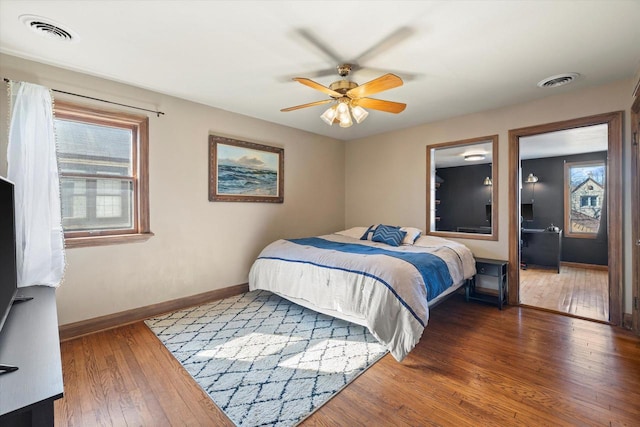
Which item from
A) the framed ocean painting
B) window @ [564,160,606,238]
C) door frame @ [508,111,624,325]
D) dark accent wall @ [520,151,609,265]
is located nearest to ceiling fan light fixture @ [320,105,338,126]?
the framed ocean painting

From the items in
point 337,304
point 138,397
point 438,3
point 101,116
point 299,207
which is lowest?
point 138,397

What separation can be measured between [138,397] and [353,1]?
113 inches

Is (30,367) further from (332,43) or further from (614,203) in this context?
(614,203)

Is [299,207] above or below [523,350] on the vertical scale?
above

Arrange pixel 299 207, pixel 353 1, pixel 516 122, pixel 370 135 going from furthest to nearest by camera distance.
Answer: pixel 370 135 → pixel 299 207 → pixel 516 122 → pixel 353 1

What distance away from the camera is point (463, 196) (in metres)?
7.65

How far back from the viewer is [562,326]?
2.92 m

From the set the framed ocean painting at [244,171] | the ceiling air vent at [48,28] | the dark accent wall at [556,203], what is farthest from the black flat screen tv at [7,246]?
the dark accent wall at [556,203]

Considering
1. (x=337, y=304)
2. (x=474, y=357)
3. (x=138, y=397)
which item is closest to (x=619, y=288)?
(x=474, y=357)

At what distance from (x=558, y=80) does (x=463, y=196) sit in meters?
5.08

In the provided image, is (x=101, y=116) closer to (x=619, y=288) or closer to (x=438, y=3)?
(x=438, y=3)

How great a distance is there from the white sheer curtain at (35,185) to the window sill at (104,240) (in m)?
0.19

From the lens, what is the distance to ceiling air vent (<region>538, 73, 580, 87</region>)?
108 inches

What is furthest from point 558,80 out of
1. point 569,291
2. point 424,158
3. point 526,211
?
point 526,211
